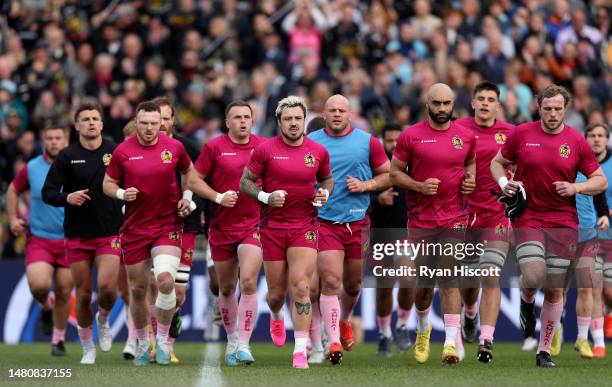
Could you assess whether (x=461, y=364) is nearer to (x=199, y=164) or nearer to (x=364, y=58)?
(x=199, y=164)

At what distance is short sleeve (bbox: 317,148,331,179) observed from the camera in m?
14.9

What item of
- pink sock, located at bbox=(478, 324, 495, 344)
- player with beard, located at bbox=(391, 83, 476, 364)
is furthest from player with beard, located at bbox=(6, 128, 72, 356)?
pink sock, located at bbox=(478, 324, 495, 344)

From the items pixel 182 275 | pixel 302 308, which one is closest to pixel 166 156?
pixel 182 275

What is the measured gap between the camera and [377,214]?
59.1 ft

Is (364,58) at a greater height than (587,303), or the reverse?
(364,58)

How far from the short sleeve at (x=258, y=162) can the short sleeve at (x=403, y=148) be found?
160cm

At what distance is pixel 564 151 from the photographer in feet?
47.8

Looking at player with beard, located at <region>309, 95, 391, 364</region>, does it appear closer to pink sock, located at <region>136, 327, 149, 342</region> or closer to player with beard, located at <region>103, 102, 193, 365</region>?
player with beard, located at <region>103, 102, 193, 365</region>

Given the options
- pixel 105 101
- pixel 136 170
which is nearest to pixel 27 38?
pixel 105 101

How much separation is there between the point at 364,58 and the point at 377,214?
857cm

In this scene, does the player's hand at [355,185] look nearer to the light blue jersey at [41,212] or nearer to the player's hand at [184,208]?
the player's hand at [184,208]

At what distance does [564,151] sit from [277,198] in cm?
297

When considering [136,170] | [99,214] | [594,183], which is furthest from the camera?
[99,214]

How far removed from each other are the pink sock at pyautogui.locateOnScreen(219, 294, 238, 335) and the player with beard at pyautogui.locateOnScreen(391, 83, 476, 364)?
7.35 ft
